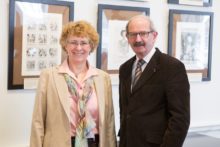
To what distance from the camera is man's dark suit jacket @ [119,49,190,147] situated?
186 cm

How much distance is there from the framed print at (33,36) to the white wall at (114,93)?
47mm

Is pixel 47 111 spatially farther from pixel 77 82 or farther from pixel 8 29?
pixel 8 29

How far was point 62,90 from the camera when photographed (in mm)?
2035

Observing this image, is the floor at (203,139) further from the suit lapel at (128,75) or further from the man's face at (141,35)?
the man's face at (141,35)

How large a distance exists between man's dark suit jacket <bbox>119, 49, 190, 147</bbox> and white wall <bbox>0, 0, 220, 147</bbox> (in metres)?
0.78

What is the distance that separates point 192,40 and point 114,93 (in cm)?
86

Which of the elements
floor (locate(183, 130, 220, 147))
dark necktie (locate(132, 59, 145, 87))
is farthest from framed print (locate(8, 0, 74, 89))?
floor (locate(183, 130, 220, 147))

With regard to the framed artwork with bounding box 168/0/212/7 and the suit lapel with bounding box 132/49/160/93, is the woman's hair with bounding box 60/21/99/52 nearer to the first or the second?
the suit lapel with bounding box 132/49/160/93

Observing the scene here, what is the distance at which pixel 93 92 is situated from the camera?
213cm

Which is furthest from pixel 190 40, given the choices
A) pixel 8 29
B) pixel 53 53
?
pixel 8 29

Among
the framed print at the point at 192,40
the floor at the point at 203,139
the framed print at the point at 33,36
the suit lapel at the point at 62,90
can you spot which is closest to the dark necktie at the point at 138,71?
the suit lapel at the point at 62,90

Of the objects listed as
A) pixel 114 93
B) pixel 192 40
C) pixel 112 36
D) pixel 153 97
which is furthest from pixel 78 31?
pixel 192 40

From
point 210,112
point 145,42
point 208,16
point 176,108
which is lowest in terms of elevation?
point 210,112

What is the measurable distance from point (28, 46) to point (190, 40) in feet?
4.65
